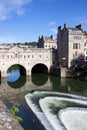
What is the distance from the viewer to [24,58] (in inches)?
2279

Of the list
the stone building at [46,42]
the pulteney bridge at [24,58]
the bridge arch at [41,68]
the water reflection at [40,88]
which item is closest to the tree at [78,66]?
the water reflection at [40,88]

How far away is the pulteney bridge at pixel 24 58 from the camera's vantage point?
55487 mm

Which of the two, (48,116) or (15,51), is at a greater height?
(15,51)

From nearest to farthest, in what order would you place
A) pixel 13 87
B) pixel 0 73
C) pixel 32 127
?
pixel 32 127 < pixel 13 87 < pixel 0 73

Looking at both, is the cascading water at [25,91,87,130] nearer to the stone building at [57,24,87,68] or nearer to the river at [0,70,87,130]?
the river at [0,70,87,130]

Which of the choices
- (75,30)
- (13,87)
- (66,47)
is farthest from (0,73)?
(75,30)

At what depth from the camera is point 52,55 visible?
204 ft

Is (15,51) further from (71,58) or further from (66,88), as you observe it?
(66,88)

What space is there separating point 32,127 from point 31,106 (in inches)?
218

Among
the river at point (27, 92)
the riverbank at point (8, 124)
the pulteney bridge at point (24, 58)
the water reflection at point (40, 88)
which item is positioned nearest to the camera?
the riverbank at point (8, 124)

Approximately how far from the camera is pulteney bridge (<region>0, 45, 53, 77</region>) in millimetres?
55487

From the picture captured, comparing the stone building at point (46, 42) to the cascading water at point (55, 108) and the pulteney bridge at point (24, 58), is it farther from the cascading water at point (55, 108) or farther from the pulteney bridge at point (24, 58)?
the cascading water at point (55, 108)

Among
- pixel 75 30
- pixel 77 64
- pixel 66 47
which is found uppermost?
pixel 75 30

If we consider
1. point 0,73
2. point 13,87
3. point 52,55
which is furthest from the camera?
point 52,55
